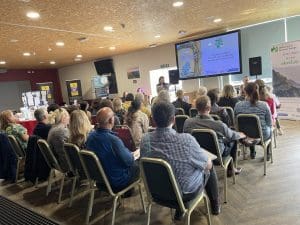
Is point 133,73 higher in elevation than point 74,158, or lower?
higher

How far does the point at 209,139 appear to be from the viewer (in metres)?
2.88

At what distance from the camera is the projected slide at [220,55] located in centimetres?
720

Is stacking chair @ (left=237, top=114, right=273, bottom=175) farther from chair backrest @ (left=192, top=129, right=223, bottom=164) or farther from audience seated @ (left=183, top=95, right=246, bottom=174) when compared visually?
chair backrest @ (left=192, top=129, right=223, bottom=164)

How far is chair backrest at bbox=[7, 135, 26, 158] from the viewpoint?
14.2 feet

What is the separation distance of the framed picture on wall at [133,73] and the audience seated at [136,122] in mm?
8007

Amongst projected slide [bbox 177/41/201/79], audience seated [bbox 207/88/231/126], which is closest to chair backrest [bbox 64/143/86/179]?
audience seated [bbox 207/88/231/126]

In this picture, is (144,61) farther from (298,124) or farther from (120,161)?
(120,161)

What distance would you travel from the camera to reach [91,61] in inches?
535

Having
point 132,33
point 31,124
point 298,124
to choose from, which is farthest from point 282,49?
point 31,124

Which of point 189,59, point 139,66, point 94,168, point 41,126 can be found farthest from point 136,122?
point 139,66

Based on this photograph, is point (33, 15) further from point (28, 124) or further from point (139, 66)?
point (139, 66)

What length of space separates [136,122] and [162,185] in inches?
71.0

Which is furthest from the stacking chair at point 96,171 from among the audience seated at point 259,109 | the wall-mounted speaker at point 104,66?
the wall-mounted speaker at point 104,66

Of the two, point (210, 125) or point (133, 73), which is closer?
point (210, 125)
